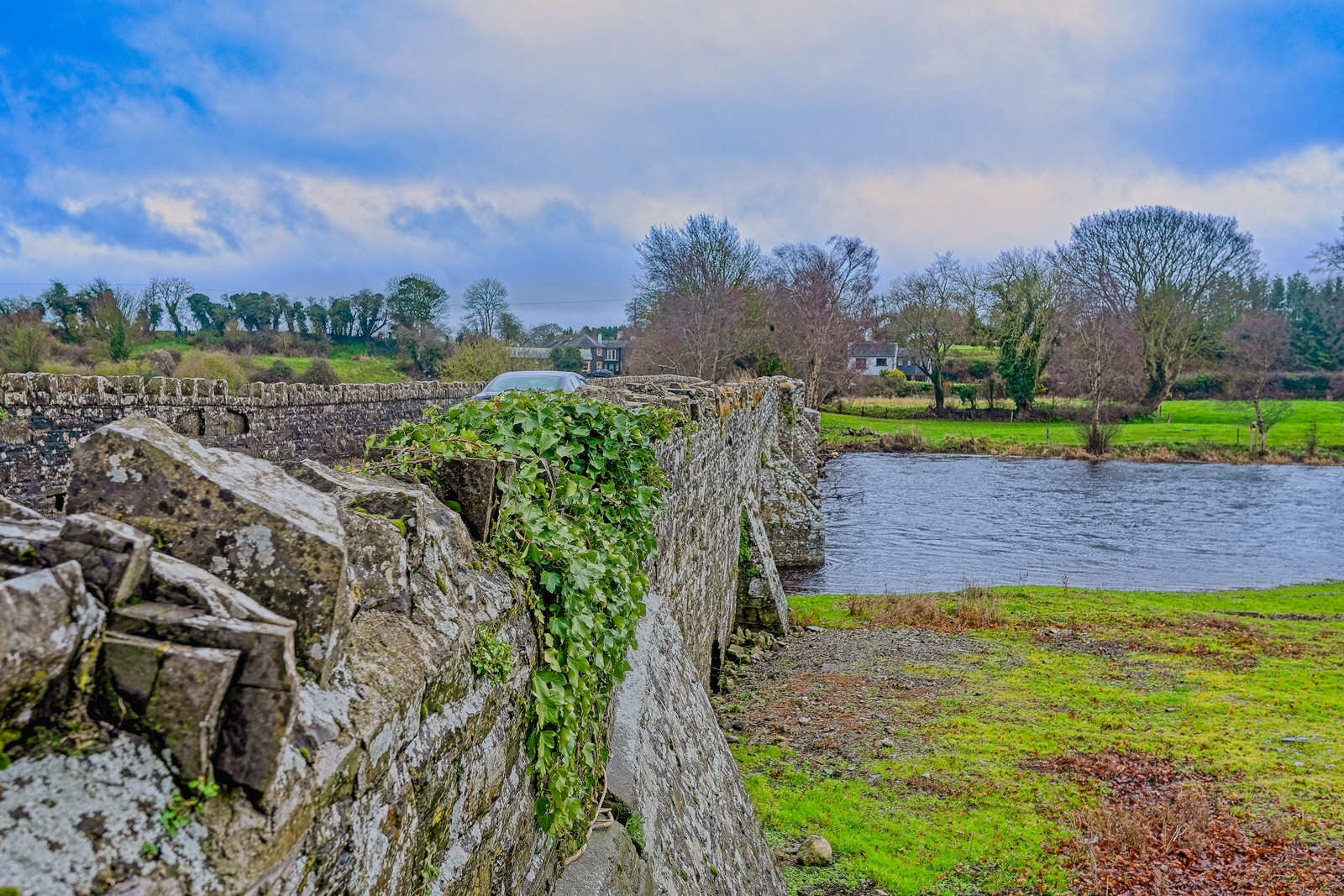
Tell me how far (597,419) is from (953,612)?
446 inches

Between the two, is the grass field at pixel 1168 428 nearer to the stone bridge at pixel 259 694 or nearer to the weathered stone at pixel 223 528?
the stone bridge at pixel 259 694

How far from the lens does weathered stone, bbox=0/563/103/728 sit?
1.01m

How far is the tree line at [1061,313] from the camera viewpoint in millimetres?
50125

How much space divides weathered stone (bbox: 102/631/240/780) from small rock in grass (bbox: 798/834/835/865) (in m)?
5.45

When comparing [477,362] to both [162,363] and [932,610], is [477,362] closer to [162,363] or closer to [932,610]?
[162,363]

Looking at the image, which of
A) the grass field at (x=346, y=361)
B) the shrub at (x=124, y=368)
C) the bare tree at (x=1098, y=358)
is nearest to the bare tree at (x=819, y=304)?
the bare tree at (x=1098, y=358)

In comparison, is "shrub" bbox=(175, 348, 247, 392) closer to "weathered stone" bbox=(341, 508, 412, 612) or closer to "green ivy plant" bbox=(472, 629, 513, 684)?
"green ivy plant" bbox=(472, 629, 513, 684)

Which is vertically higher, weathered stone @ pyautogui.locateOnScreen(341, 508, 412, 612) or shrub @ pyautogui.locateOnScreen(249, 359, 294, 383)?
shrub @ pyautogui.locateOnScreen(249, 359, 294, 383)

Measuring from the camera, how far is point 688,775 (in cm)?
400

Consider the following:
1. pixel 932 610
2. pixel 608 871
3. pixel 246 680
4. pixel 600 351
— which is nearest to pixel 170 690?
pixel 246 680

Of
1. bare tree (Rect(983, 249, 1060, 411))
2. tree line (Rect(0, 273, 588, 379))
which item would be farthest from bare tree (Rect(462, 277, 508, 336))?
bare tree (Rect(983, 249, 1060, 411))

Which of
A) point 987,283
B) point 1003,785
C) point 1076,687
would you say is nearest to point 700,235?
point 987,283

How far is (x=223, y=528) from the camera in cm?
152

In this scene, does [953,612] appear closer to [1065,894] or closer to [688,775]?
[1065,894]
